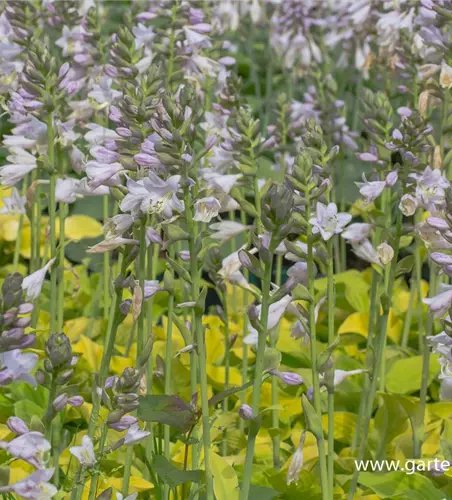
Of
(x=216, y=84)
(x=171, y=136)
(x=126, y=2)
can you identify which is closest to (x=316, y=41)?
(x=216, y=84)

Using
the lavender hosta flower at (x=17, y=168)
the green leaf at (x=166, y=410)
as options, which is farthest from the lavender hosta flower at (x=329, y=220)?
the lavender hosta flower at (x=17, y=168)

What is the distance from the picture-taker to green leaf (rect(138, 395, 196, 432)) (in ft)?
5.34

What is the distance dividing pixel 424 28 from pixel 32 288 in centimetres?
113

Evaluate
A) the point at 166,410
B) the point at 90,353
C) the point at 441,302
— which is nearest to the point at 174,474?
the point at 166,410

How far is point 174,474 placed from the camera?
1.65 m

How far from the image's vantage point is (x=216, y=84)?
3275 millimetres

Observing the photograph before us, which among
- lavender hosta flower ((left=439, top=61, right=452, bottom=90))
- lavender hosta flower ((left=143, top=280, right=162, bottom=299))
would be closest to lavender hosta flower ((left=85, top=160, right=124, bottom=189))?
lavender hosta flower ((left=143, top=280, right=162, bottom=299))

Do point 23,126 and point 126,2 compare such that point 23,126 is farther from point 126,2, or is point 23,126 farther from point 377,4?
point 126,2

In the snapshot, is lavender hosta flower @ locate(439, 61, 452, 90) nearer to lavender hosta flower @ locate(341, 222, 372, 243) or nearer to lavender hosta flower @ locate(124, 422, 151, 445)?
lavender hosta flower @ locate(341, 222, 372, 243)

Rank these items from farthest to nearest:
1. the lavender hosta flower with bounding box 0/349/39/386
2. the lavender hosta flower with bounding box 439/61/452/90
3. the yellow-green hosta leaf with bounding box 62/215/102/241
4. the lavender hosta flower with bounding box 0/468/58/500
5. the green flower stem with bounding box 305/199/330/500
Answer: the yellow-green hosta leaf with bounding box 62/215/102/241
the lavender hosta flower with bounding box 439/61/452/90
the green flower stem with bounding box 305/199/330/500
the lavender hosta flower with bounding box 0/349/39/386
the lavender hosta flower with bounding box 0/468/58/500

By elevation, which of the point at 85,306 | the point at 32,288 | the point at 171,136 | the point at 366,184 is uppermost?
the point at 171,136

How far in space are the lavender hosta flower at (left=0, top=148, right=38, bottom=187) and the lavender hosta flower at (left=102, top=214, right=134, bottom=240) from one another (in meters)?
0.58

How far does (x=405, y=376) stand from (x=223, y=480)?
108cm

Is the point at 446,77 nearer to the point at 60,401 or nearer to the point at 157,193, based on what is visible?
the point at 157,193
